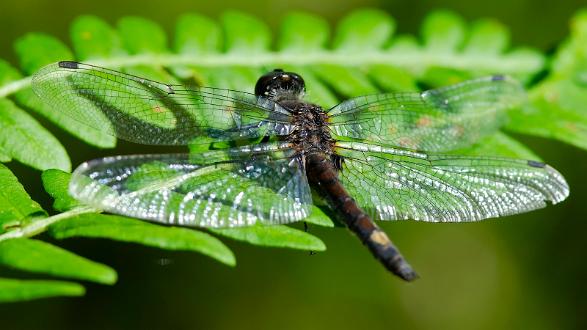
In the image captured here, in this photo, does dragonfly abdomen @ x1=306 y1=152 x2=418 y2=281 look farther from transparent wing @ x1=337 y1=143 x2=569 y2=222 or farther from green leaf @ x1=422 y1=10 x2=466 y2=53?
green leaf @ x1=422 y1=10 x2=466 y2=53

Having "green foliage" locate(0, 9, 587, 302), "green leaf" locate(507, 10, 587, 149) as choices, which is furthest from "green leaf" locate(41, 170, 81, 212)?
"green leaf" locate(507, 10, 587, 149)

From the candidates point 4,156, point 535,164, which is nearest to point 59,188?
point 4,156

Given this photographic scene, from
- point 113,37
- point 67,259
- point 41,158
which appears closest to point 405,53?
point 113,37

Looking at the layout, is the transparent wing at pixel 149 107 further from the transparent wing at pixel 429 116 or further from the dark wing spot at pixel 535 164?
the dark wing spot at pixel 535 164

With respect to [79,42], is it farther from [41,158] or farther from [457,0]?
[457,0]

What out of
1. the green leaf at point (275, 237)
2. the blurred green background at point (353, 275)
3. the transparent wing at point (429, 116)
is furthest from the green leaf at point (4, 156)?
the blurred green background at point (353, 275)
